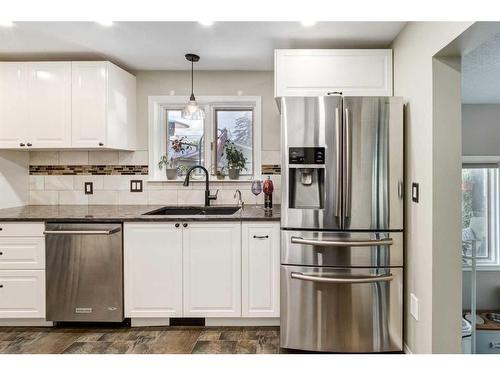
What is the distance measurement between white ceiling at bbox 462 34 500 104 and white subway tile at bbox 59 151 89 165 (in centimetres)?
329

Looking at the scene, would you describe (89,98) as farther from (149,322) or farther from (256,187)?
(149,322)

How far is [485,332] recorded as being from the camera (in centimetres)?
353

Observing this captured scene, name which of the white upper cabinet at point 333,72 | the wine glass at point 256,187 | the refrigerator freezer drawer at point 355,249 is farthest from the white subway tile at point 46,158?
the refrigerator freezer drawer at point 355,249

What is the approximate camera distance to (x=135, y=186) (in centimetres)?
324

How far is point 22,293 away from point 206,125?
2052mm

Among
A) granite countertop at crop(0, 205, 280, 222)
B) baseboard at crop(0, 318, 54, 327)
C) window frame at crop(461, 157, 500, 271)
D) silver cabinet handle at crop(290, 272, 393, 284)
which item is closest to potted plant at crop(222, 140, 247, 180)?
granite countertop at crop(0, 205, 280, 222)

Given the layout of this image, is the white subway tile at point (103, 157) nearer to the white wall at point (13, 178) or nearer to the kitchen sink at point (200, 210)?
the white wall at point (13, 178)

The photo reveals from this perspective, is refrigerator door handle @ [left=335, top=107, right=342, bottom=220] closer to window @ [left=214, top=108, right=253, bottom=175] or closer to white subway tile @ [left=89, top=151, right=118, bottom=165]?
window @ [left=214, top=108, right=253, bottom=175]

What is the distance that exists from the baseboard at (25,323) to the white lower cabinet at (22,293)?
0.10m

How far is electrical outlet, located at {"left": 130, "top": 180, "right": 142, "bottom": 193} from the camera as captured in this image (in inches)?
128

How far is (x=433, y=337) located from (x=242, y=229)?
1.35m

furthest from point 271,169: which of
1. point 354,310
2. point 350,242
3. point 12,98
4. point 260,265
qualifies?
point 12,98

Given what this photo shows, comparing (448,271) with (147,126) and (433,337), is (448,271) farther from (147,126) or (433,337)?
(147,126)
